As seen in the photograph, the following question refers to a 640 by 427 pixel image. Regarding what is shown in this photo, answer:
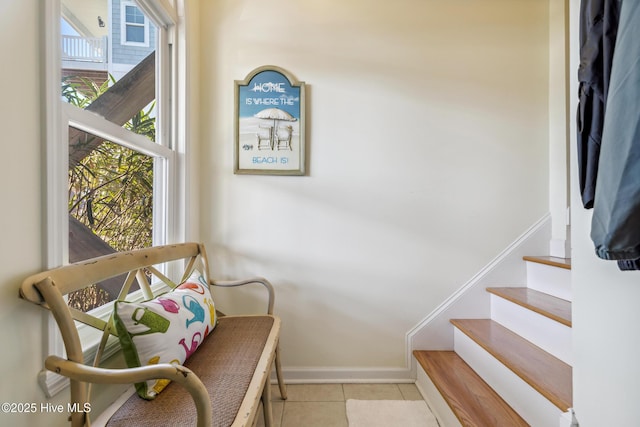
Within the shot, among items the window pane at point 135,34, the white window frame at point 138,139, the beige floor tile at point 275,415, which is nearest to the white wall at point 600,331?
the beige floor tile at point 275,415

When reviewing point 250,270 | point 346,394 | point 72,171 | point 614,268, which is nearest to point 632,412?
point 614,268

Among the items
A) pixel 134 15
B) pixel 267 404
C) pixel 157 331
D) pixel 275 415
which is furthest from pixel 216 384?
pixel 134 15

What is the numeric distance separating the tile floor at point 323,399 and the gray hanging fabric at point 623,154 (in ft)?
4.76

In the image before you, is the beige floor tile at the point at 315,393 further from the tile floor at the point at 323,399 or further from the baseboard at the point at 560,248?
the baseboard at the point at 560,248

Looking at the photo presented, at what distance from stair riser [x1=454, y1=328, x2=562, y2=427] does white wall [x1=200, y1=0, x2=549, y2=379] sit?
369 mm

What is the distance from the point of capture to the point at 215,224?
1.92 m

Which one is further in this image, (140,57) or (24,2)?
(140,57)

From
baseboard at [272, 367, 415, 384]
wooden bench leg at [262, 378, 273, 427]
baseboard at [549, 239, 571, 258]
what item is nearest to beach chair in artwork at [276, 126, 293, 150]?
wooden bench leg at [262, 378, 273, 427]

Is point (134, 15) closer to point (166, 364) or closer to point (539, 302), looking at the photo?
point (166, 364)

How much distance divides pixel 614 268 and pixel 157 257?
1721 mm

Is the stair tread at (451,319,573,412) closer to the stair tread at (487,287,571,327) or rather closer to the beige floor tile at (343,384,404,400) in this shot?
the stair tread at (487,287,571,327)

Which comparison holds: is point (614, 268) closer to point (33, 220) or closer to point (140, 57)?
point (33, 220)

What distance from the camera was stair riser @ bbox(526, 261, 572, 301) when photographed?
1.61m

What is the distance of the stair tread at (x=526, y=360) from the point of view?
111 centimetres
